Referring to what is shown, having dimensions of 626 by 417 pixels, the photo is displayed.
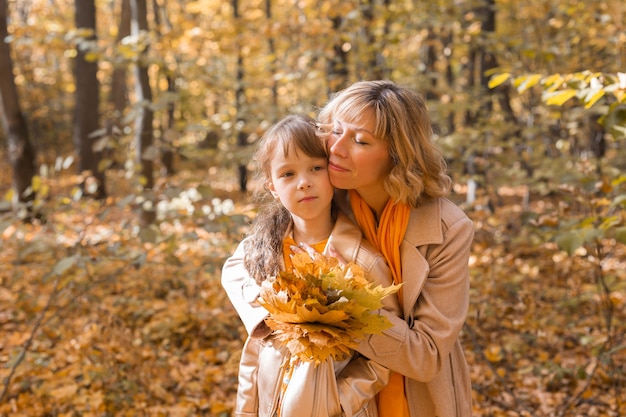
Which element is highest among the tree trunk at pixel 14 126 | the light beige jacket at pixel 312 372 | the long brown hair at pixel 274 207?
the long brown hair at pixel 274 207

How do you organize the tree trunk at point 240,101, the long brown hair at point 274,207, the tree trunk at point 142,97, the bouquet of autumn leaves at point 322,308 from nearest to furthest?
the bouquet of autumn leaves at point 322,308 < the long brown hair at point 274,207 < the tree trunk at point 240,101 < the tree trunk at point 142,97

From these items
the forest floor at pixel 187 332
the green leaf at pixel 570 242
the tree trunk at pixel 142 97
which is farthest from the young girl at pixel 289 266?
the tree trunk at pixel 142 97

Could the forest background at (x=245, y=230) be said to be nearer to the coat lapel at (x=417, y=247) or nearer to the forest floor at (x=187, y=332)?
the forest floor at (x=187, y=332)

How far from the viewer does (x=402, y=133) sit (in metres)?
1.89

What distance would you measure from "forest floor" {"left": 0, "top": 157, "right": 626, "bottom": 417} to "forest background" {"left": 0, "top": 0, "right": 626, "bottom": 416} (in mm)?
22

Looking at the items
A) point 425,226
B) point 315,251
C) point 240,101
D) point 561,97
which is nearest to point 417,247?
point 425,226

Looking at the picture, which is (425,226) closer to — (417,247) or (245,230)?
(417,247)

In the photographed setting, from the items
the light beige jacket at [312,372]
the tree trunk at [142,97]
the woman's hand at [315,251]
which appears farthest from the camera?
the tree trunk at [142,97]

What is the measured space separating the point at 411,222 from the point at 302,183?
40 cm

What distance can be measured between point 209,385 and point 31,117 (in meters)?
17.4

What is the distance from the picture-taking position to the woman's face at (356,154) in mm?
1911

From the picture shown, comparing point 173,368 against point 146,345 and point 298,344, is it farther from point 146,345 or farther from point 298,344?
point 298,344

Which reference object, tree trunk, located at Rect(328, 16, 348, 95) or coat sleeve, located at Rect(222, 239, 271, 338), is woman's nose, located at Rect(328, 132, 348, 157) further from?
tree trunk, located at Rect(328, 16, 348, 95)

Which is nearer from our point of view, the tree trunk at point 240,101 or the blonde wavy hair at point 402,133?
the blonde wavy hair at point 402,133
